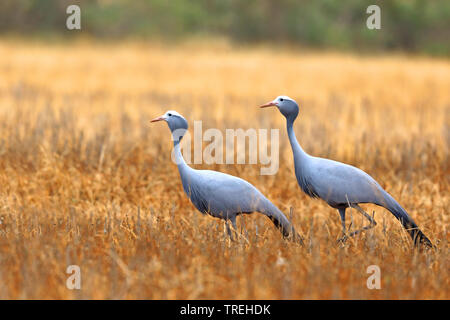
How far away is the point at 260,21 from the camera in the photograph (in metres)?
35.1

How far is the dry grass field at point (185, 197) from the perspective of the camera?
13.3ft

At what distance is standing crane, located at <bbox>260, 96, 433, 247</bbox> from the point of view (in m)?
4.92

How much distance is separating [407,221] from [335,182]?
0.59 metres

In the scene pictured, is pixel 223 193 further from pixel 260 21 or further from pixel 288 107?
pixel 260 21

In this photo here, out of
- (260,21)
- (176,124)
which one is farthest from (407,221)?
(260,21)

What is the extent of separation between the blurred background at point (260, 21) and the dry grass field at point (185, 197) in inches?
599

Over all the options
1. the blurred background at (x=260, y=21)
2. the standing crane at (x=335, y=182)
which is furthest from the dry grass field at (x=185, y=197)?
the blurred background at (x=260, y=21)

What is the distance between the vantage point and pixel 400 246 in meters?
4.88

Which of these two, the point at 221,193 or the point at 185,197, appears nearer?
the point at 221,193

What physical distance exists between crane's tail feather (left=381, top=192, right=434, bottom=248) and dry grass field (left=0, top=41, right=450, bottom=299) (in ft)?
0.29

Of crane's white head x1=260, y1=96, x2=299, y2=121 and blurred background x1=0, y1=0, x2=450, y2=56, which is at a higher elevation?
blurred background x1=0, y1=0, x2=450, y2=56

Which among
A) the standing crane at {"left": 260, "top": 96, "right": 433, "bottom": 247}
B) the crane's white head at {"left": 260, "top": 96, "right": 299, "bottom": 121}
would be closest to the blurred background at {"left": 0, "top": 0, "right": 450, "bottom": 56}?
the crane's white head at {"left": 260, "top": 96, "right": 299, "bottom": 121}

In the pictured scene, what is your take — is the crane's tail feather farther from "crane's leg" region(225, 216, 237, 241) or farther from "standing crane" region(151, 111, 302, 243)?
"crane's leg" region(225, 216, 237, 241)
